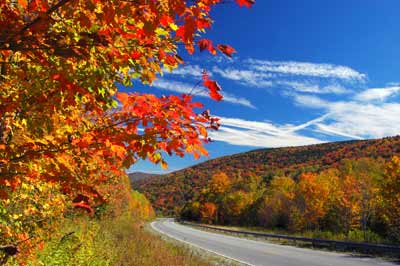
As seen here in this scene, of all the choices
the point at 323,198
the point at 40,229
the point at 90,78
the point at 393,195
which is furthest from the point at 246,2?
the point at 323,198

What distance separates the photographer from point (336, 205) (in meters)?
40.7

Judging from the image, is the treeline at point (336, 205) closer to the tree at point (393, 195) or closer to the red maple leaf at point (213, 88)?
the tree at point (393, 195)

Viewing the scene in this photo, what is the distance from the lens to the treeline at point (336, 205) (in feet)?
82.5

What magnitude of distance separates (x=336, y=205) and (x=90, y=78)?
135 feet

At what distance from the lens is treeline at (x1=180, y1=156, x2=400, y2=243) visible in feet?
82.5

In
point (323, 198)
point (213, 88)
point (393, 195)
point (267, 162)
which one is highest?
point (267, 162)

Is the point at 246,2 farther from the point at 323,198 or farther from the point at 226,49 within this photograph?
the point at 323,198

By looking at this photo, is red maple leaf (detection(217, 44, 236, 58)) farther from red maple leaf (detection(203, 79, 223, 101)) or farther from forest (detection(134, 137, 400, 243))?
forest (detection(134, 137, 400, 243))

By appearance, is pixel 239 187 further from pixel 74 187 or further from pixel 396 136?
pixel 74 187

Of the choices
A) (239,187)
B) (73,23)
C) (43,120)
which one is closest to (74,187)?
(43,120)

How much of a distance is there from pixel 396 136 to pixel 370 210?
9890 centimetres

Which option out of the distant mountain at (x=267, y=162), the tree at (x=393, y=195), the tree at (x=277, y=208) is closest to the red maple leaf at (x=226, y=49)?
the tree at (x=393, y=195)

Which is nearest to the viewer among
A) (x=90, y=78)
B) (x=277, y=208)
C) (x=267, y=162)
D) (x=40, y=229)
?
(x=90, y=78)

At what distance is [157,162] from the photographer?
3357 mm
